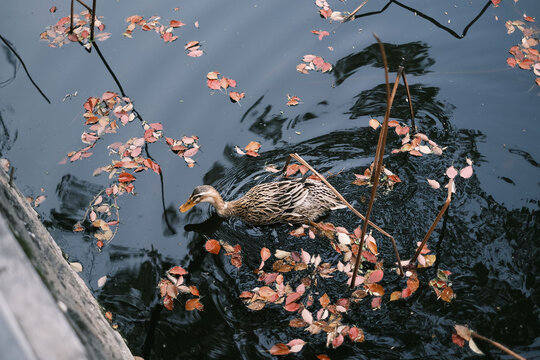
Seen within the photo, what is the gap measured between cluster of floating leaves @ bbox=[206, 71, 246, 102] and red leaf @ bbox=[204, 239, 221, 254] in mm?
2055

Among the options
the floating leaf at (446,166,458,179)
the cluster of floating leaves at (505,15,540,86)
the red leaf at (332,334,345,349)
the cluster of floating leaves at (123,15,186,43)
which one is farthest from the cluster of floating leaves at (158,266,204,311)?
the cluster of floating leaves at (505,15,540,86)

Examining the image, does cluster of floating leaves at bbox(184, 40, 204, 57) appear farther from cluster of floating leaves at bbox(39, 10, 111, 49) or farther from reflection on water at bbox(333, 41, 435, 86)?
reflection on water at bbox(333, 41, 435, 86)

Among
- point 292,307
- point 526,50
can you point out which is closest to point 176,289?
point 292,307

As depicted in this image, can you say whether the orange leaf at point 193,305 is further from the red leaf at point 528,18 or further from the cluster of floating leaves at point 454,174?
the red leaf at point 528,18

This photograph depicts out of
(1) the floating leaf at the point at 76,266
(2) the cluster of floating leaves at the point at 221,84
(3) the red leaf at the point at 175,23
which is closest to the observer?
(1) the floating leaf at the point at 76,266

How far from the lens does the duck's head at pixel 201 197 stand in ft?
16.4

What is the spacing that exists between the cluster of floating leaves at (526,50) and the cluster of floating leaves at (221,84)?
356 centimetres

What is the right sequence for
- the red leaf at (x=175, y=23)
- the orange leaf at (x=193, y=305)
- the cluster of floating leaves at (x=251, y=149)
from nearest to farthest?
the orange leaf at (x=193, y=305)
the cluster of floating leaves at (x=251, y=149)
the red leaf at (x=175, y=23)

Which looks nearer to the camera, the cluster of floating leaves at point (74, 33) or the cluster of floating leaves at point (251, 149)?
the cluster of floating leaves at point (251, 149)

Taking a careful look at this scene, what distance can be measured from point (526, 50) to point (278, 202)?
4.03m

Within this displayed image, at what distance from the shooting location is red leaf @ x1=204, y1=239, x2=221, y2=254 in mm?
4930

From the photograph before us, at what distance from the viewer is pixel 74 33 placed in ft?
22.6

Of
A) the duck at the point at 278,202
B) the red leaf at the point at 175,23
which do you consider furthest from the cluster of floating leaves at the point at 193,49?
the duck at the point at 278,202

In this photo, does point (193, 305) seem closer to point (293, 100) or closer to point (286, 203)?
point (286, 203)
